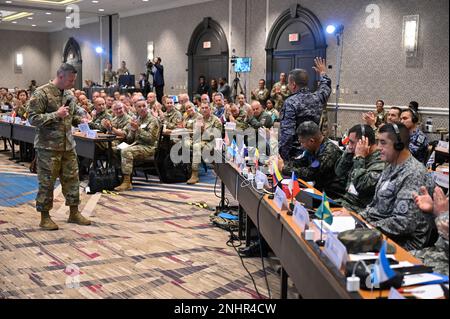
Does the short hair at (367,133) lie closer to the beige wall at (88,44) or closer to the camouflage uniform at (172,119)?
the camouflage uniform at (172,119)

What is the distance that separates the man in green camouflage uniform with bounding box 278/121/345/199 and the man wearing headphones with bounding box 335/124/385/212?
0.22m

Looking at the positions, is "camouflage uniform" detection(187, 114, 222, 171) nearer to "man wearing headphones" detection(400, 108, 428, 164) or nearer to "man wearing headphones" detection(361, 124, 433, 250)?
"man wearing headphones" detection(400, 108, 428, 164)

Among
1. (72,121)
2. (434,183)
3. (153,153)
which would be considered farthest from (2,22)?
(434,183)

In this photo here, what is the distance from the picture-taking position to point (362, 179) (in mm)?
3289

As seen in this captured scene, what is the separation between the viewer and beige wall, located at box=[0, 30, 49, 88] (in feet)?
82.2

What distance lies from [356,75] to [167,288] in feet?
26.5

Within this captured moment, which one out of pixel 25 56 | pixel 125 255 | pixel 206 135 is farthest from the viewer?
pixel 25 56

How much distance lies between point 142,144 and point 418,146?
12.5 feet

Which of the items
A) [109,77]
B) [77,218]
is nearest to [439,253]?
[77,218]

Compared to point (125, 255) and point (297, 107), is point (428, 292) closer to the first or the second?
point (297, 107)

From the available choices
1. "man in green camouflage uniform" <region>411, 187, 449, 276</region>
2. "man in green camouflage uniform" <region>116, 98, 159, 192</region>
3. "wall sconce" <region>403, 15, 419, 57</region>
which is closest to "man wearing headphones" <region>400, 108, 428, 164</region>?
"man in green camouflage uniform" <region>411, 187, 449, 276</region>

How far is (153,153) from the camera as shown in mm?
7336

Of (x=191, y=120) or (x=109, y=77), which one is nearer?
(x=191, y=120)

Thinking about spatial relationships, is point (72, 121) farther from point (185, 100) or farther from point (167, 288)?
point (185, 100)
